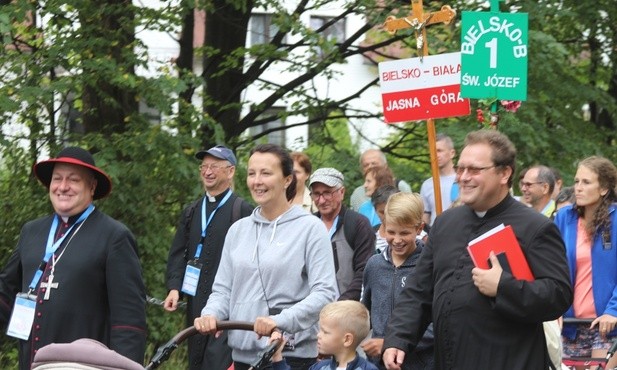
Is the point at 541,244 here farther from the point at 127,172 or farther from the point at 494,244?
the point at 127,172

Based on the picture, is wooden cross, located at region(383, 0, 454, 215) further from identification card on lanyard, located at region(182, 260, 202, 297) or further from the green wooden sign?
identification card on lanyard, located at region(182, 260, 202, 297)

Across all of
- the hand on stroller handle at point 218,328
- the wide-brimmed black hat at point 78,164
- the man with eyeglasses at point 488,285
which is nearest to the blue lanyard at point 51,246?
the wide-brimmed black hat at point 78,164

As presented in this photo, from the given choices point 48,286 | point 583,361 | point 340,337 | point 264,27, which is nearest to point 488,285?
point 340,337

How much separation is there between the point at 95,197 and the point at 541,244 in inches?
103

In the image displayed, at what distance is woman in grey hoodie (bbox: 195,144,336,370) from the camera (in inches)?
272

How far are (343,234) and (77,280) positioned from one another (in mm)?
2784

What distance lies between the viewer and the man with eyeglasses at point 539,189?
11.3 metres

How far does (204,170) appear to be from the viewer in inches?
368

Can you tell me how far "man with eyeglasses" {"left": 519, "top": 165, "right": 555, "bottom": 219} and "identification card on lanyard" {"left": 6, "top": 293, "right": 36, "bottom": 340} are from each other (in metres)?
5.72

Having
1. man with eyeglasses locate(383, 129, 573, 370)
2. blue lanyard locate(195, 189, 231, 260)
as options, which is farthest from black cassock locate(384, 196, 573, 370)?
blue lanyard locate(195, 189, 231, 260)

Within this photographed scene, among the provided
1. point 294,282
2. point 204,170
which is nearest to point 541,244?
point 294,282

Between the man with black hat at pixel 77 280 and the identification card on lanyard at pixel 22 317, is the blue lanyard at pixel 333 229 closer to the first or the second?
the man with black hat at pixel 77 280

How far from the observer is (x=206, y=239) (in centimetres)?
927

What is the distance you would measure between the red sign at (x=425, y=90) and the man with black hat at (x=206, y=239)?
1343 mm
